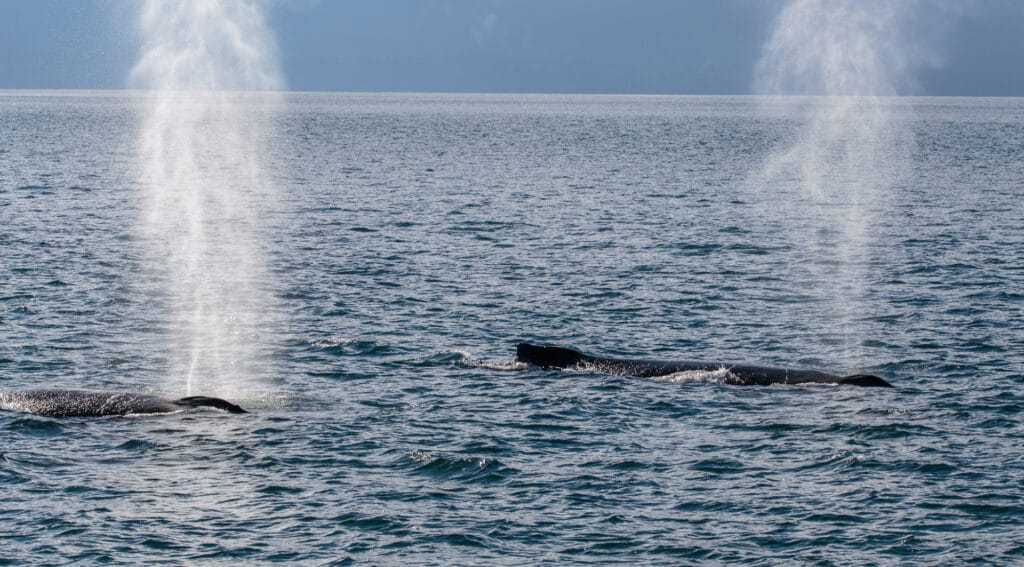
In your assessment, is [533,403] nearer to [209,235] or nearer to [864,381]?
[864,381]

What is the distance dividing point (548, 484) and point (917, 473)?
7240mm

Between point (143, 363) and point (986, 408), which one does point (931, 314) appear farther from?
point (143, 363)

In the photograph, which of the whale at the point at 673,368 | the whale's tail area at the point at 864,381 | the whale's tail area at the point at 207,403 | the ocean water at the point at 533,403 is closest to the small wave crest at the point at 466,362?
the ocean water at the point at 533,403

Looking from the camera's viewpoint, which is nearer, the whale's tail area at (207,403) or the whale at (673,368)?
the whale's tail area at (207,403)

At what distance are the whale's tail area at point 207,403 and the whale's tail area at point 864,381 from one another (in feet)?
47.7

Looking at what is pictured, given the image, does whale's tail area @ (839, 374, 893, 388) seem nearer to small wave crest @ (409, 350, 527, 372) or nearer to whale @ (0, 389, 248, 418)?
small wave crest @ (409, 350, 527, 372)

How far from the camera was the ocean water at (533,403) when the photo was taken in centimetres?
2278

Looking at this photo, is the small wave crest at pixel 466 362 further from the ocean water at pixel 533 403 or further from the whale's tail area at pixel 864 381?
the whale's tail area at pixel 864 381

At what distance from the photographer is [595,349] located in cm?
3809

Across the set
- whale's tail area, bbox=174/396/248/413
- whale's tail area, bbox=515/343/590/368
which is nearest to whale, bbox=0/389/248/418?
whale's tail area, bbox=174/396/248/413

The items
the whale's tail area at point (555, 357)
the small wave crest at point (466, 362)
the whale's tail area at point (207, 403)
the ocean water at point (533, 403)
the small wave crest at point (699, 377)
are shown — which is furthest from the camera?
the small wave crest at point (466, 362)

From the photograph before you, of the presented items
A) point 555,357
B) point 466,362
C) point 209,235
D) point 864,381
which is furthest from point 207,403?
point 209,235

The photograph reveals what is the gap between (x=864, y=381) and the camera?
3272 centimetres

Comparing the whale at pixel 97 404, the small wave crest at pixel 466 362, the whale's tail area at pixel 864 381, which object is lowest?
the whale at pixel 97 404
